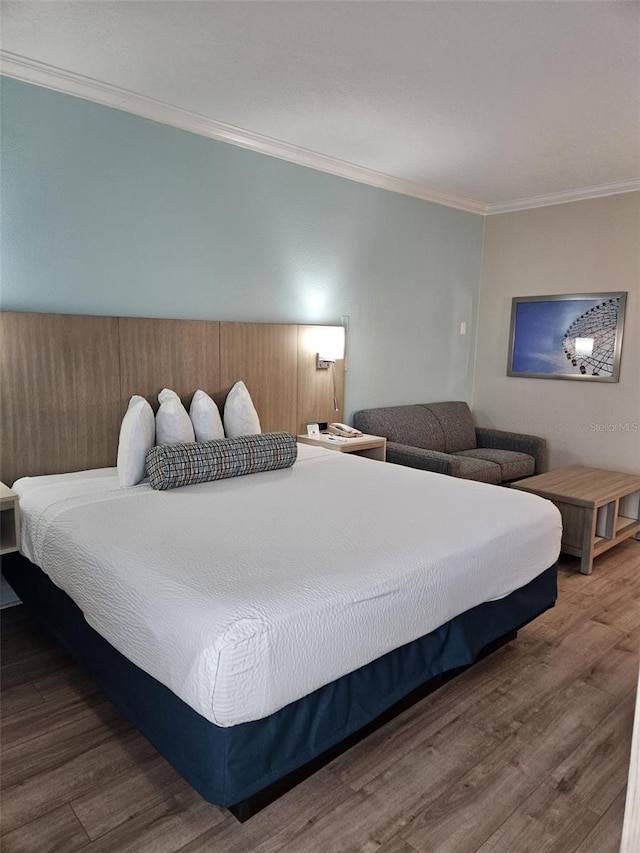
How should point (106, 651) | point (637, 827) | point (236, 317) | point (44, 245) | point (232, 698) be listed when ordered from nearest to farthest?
1. point (637, 827)
2. point (232, 698)
3. point (106, 651)
4. point (44, 245)
5. point (236, 317)

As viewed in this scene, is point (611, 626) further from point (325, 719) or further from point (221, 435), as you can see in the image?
point (221, 435)

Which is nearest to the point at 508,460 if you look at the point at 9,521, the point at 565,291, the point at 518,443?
the point at 518,443

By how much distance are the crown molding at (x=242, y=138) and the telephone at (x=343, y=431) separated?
1732 mm

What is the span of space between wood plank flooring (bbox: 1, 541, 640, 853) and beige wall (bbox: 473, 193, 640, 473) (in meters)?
2.42

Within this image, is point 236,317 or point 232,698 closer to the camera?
point 232,698

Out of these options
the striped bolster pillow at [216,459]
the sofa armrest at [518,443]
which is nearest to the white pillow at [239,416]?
the striped bolster pillow at [216,459]

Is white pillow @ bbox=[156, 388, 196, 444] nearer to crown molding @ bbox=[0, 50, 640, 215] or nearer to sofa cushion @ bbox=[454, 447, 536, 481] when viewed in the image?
crown molding @ bbox=[0, 50, 640, 215]

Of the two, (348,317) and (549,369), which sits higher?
(348,317)

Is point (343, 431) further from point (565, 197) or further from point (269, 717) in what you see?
point (269, 717)

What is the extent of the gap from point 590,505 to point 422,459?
1092 mm

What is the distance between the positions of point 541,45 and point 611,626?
262 centimetres

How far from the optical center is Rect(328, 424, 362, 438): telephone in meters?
4.11

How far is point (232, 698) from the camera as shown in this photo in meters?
1.45

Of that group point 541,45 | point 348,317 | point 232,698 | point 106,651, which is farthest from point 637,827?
point 348,317
